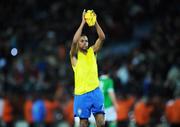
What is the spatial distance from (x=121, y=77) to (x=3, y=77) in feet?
13.9

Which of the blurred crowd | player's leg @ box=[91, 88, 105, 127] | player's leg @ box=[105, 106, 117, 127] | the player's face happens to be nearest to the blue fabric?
the blurred crowd

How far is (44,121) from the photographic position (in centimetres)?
2316

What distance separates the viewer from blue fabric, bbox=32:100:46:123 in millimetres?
22797

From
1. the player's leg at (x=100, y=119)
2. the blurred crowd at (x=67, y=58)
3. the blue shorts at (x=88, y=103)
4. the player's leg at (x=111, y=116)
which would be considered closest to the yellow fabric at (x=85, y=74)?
the blue shorts at (x=88, y=103)

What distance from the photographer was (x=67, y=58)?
25.7 metres

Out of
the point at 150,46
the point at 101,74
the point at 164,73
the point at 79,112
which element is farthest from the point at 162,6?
the point at 79,112

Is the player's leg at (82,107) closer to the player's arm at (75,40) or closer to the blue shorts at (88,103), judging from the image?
the blue shorts at (88,103)

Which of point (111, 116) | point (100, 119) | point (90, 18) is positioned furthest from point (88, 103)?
point (111, 116)

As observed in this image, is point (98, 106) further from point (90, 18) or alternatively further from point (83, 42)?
point (90, 18)

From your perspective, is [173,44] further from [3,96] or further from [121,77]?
[3,96]

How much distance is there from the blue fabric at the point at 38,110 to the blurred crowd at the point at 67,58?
0.03 m

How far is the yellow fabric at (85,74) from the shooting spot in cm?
1476

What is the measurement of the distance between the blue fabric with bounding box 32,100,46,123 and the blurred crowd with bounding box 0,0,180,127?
33 mm

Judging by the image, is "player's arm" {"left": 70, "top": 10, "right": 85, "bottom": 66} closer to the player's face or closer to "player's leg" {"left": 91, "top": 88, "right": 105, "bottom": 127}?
the player's face
